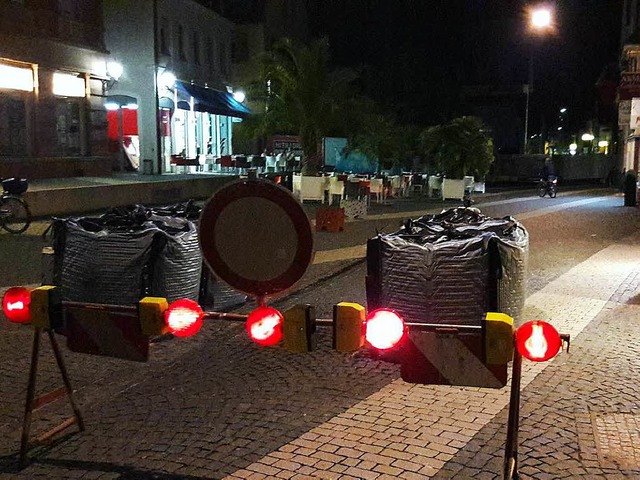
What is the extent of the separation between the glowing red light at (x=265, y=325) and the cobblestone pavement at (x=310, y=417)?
35.1 inches

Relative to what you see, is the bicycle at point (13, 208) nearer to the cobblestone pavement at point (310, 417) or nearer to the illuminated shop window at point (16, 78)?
the illuminated shop window at point (16, 78)

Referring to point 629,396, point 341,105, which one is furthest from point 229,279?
point 341,105

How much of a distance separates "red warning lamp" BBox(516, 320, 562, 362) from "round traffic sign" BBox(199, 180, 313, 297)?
1.15 meters

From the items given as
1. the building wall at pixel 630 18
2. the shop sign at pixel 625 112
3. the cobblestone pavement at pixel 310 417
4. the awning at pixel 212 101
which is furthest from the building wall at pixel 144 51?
the cobblestone pavement at pixel 310 417

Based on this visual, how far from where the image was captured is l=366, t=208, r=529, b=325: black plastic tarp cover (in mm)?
6180

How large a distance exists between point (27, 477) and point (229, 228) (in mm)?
1934

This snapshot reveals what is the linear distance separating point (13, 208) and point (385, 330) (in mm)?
11977

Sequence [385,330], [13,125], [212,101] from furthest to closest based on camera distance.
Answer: [212,101] < [13,125] < [385,330]

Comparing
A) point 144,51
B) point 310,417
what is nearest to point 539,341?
point 310,417

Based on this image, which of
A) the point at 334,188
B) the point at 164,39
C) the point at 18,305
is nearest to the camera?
the point at 18,305

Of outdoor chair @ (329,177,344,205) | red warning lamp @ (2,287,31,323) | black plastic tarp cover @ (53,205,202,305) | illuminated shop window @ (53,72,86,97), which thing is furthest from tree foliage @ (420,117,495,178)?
red warning lamp @ (2,287,31,323)

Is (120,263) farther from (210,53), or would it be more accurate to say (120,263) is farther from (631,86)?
(210,53)

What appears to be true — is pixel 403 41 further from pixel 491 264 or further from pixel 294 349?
pixel 294 349

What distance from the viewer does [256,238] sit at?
3.72 metres
